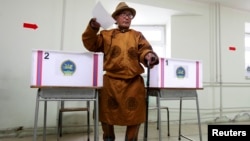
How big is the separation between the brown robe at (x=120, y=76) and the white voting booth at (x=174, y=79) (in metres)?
0.29

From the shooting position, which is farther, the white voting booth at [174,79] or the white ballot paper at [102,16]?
the white voting booth at [174,79]

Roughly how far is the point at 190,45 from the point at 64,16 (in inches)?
82.8

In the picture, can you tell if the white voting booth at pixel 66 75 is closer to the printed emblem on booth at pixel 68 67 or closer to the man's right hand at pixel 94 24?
the printed emblem on booth at pixel 68 67

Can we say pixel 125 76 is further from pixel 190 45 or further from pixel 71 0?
pixel 190 45

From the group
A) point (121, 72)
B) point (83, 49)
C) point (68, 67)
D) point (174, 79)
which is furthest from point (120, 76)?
point (83, 49)

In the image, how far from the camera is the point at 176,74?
1927 mm

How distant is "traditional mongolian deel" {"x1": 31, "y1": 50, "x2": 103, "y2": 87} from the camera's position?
140 cm

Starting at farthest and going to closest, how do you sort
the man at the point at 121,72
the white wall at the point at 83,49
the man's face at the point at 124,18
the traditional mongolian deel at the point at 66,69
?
the white wall at the point at 83,49 → the man's face at the point at 124,18 → the man at the point at 121,72 → the traditional mongolian deel at the point at 66,69

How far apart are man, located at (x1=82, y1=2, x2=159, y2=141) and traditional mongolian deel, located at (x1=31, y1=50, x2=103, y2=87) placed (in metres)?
0.08

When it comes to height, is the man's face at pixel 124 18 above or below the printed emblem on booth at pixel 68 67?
above

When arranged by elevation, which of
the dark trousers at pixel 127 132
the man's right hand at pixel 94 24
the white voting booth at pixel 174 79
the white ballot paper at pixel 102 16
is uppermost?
the white ballot paper at pixel 102 16

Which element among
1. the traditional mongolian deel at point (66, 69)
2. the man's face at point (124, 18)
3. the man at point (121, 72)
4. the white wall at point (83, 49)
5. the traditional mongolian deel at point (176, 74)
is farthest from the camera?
the white wall at point (83, 49)

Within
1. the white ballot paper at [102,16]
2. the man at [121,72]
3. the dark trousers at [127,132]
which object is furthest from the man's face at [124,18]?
the dark trousers at [127,132]

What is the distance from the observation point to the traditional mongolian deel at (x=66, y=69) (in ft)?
4.59
